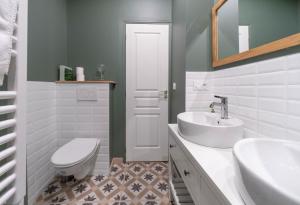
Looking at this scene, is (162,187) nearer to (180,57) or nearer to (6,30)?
(180,57)

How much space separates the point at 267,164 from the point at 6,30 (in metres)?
1.08

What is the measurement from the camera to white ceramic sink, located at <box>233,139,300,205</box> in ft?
1.36

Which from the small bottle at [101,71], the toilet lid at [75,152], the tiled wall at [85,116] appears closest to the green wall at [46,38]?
the tiled wall at [85,116]

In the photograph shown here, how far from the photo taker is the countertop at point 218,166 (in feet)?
1.67

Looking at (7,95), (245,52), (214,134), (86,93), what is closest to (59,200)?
(86,93)

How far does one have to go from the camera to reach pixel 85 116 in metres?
2.09

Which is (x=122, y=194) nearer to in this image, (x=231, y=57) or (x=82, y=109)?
(x=82, y=109)

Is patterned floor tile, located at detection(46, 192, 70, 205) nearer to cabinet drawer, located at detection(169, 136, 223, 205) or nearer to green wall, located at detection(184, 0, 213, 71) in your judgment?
Result: cabinet drawer, located at detection(169, 136, 223, 205)

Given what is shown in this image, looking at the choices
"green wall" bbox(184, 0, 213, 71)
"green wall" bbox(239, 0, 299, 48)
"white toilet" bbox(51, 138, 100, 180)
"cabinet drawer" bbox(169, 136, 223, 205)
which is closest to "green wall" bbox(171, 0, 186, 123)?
"green wall" bbox(184, 0, 213, 71)

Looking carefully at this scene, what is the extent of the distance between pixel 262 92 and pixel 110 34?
207 centimetres

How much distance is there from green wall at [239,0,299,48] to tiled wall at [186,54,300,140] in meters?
0.13

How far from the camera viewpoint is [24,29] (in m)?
0.75

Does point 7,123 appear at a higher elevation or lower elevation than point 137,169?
higher

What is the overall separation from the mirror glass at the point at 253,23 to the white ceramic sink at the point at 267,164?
512mm
